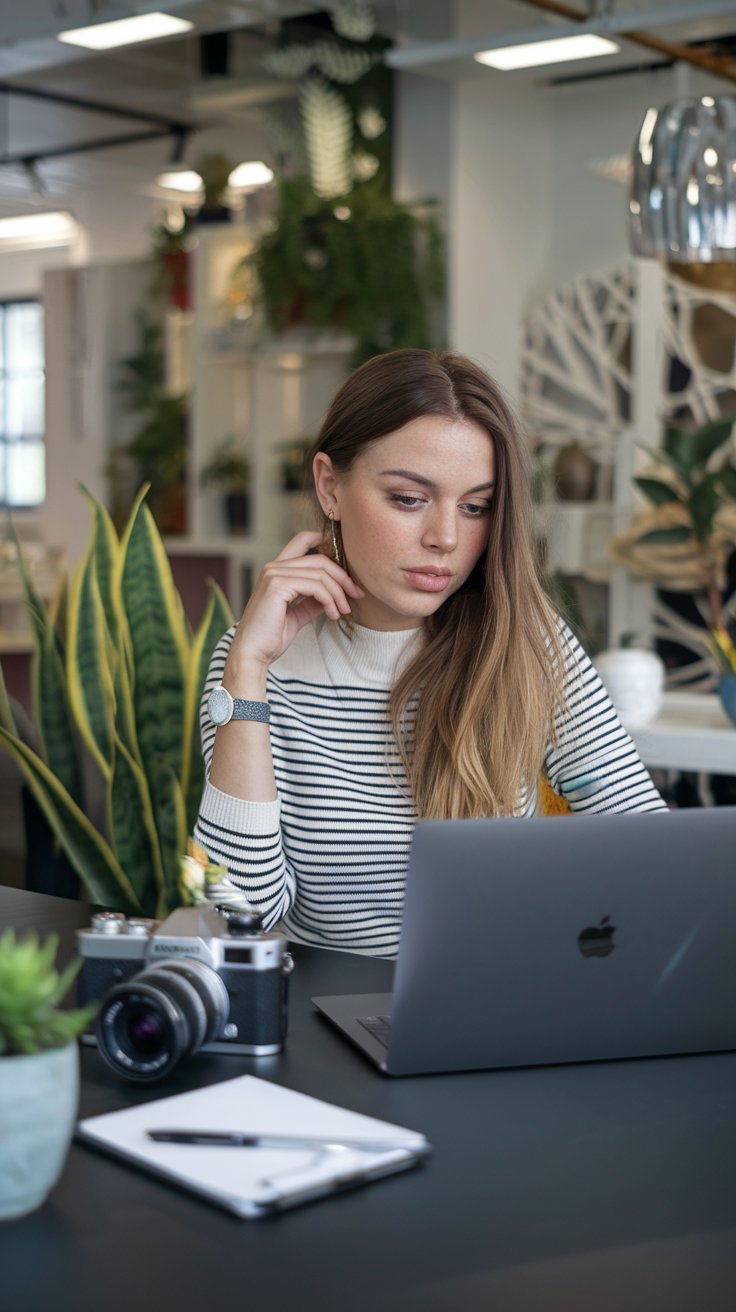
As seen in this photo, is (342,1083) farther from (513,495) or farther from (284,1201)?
(513,495)

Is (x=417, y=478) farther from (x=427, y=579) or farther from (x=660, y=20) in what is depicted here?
(x=660, y=20)

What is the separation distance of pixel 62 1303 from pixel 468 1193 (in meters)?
0.25

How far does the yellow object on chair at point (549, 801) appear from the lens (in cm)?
182

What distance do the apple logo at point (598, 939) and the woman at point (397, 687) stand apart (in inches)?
21.7

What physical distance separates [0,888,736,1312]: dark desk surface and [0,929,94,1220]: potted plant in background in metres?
0.03

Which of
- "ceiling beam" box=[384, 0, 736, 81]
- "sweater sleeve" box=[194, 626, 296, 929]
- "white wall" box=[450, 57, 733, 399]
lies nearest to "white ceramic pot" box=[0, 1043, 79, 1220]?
"sweater sleeve" box=[194, 626, 296, 929]

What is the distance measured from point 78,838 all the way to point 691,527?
2514mm

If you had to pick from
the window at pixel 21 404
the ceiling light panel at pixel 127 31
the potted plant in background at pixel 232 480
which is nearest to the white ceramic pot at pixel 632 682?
the ceiling light panel at pixel 127 31

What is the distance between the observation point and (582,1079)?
111 cm

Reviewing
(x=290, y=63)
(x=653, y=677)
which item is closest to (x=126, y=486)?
(x=290, y=63)

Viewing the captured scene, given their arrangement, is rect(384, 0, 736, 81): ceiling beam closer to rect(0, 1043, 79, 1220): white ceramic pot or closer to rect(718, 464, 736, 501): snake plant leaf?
rect(718, 464, 736, 501): snake plant leaf

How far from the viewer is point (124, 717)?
7.46ft

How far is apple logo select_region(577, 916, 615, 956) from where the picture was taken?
43.0 inches

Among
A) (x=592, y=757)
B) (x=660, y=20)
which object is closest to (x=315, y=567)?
(x=592, y=757)
